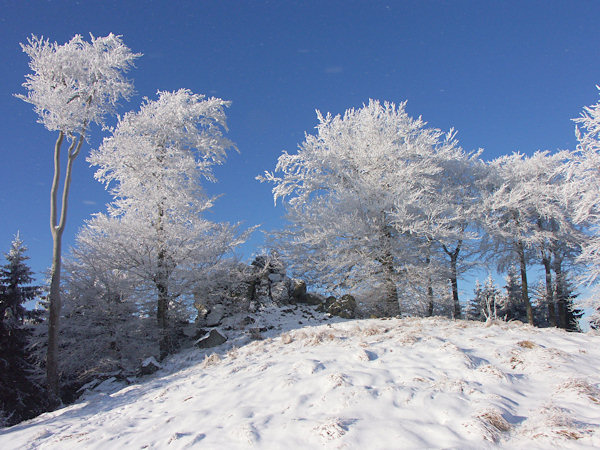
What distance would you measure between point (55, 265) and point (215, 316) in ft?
19.1

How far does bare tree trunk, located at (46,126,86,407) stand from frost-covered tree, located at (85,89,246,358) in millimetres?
1159

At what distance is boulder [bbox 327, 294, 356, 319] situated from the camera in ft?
43.8

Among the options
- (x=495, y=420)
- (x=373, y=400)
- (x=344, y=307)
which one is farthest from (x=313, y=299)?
(x=495, y=420)

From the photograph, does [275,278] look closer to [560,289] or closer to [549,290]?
[549,290]

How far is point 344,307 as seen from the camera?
1376 cm

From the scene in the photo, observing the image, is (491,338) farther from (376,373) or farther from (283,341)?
(283,341)

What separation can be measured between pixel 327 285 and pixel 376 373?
9.15m

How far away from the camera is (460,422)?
4.06 m

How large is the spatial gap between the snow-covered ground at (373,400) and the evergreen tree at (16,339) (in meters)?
8.25

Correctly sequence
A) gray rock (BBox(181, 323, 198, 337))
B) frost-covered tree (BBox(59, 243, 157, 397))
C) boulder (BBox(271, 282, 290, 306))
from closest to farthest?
frost-covered tree (BBox(59, 243, 157, 397)), gray rock (BBox(181, 323, 198, 337)), boulder (BBox(271, 282, 290, 306))

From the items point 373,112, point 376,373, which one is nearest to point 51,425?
point 376,373

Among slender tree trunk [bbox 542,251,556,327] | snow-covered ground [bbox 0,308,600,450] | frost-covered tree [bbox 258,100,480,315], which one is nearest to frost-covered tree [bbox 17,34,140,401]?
snow-covered ground [bbox 0,308,600,450]

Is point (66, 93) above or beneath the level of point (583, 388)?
above

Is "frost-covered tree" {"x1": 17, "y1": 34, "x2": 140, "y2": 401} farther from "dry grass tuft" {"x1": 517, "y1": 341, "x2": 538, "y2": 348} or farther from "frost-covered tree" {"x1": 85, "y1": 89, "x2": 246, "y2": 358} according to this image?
"dry grass tuft" {"x1": 517, "y1": 341, "x2": 538, "y2": 348}
